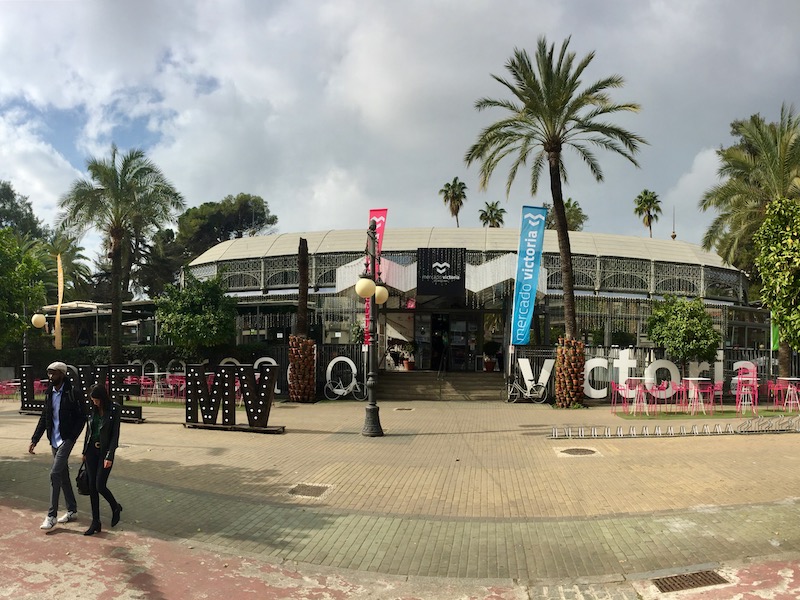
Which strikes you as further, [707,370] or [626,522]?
[707,370]

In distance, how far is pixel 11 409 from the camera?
58.4ft

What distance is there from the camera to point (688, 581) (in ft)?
15.4

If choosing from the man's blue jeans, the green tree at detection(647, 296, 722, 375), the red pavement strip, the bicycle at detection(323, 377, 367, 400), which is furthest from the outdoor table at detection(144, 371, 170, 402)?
the green tree at detection(647, 296, 722, 375)

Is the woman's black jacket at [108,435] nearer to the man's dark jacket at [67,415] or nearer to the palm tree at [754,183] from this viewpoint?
the man's dark jacket at [67,415]

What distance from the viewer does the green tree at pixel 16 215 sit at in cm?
5722

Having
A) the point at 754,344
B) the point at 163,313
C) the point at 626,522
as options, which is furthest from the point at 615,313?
the point at 626,522

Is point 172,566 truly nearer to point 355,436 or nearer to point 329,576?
point 329,576

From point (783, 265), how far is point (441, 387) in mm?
13870

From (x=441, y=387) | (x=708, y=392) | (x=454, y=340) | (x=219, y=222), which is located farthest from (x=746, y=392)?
(x=219, y=222)

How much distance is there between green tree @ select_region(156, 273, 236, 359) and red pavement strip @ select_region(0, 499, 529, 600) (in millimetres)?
15089

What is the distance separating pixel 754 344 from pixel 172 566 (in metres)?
31.2

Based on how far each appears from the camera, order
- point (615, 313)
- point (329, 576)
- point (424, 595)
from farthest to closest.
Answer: point (615, 313), point (329, 576), point (424, 595)

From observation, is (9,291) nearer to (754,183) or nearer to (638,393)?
(638,393)

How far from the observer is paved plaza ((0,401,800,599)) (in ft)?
15.8
